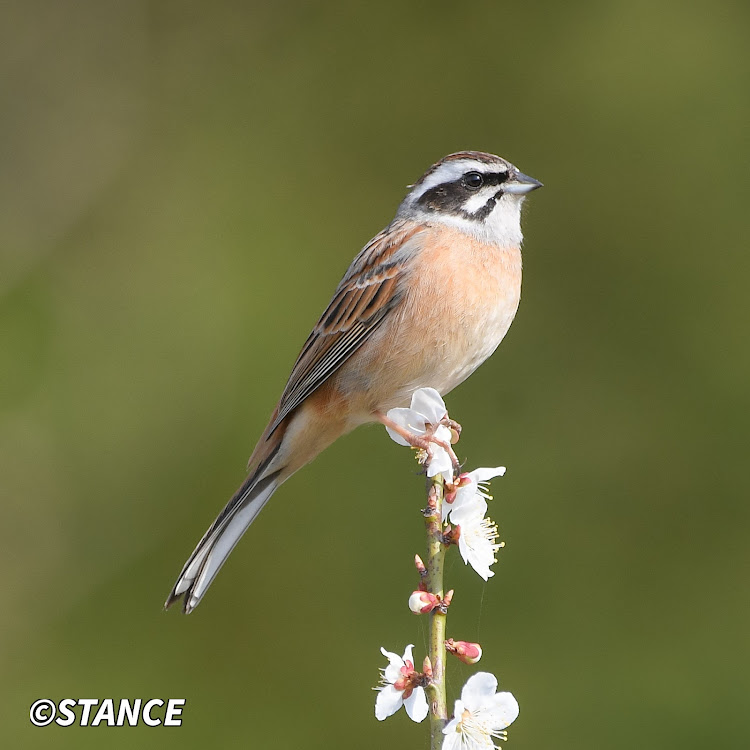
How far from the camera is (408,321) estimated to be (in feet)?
12.1

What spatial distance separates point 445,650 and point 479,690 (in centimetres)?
10

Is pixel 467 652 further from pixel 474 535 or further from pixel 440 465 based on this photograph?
pixel 440 465

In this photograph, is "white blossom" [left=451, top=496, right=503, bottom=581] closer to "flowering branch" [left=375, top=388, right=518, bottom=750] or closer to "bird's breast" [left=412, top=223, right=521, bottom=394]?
"flowering branch" [left=375, top=388, right=518, bottom=750]

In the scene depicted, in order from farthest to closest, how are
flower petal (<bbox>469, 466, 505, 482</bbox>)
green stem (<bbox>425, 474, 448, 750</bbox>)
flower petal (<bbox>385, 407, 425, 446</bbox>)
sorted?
flower petal (<bbox>385, 407, 425, 446</bbox>), flower petal (<bbox>469, 466, 505, 482</bbox>), green stem (<bbox>425, 474, 448, 750</bbox>)

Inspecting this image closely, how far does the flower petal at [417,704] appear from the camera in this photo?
6.47 feet

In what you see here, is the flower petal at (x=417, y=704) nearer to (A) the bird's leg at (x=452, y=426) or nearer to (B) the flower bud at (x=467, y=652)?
(B) the flower bud at (x=467, y=652)

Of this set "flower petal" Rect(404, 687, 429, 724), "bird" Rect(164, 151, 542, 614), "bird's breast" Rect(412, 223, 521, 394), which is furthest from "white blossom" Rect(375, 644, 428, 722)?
"bird's breast" Rect(412, 223, 521, 394)

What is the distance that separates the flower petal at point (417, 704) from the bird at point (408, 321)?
1536 millimetres

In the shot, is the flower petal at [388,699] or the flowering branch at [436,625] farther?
the flower petal at [388,699]

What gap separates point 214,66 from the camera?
6812 mm

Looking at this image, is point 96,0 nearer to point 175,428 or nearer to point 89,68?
point 89,68

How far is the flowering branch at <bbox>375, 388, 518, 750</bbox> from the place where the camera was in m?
1.92

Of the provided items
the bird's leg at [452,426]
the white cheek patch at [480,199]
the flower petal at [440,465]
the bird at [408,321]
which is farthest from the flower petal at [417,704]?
the white cheek patch at [480,199]

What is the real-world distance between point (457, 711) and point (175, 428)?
13.3 feet
